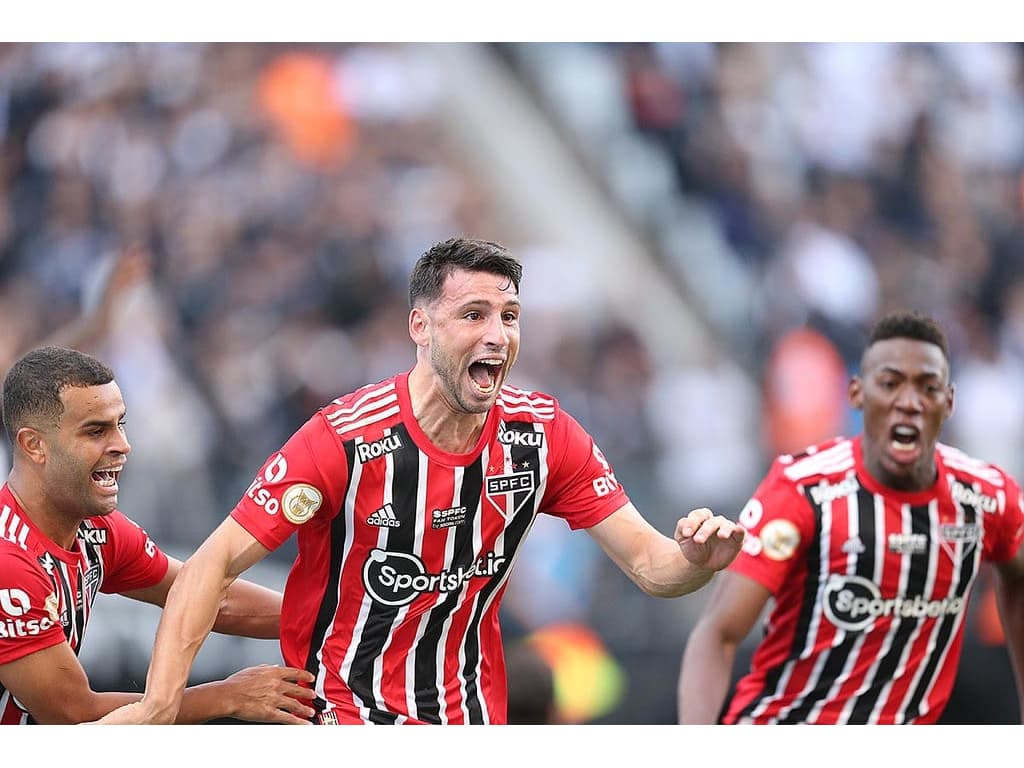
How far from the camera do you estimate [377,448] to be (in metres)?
3.79

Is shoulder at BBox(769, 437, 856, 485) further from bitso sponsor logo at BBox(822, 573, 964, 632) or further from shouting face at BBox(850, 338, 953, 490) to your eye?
bitso sponsor logo at BBox(822, 573, 964, 632)

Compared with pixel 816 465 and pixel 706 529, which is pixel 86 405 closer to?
pixel 706 529

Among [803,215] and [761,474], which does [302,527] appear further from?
[803,215]

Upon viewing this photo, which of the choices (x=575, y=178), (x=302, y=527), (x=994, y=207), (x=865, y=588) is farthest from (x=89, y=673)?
(x=994, y=207)

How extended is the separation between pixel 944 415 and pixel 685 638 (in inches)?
99.9

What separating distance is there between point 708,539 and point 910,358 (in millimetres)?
1506

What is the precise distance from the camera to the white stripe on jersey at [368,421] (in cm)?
377

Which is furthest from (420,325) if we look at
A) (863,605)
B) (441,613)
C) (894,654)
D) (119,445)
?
(894,654)

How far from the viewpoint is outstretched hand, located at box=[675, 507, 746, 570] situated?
140 inches

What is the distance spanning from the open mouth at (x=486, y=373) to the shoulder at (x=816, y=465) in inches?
53.8

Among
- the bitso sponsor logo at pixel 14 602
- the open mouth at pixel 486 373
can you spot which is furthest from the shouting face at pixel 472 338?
the bitso sponsor logo at pixel 14 602

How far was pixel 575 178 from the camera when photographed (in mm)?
9367

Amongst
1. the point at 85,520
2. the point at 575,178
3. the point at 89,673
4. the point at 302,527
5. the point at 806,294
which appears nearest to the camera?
the point at 302,527

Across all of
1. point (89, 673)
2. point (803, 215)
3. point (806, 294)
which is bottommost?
point (89, 673)
